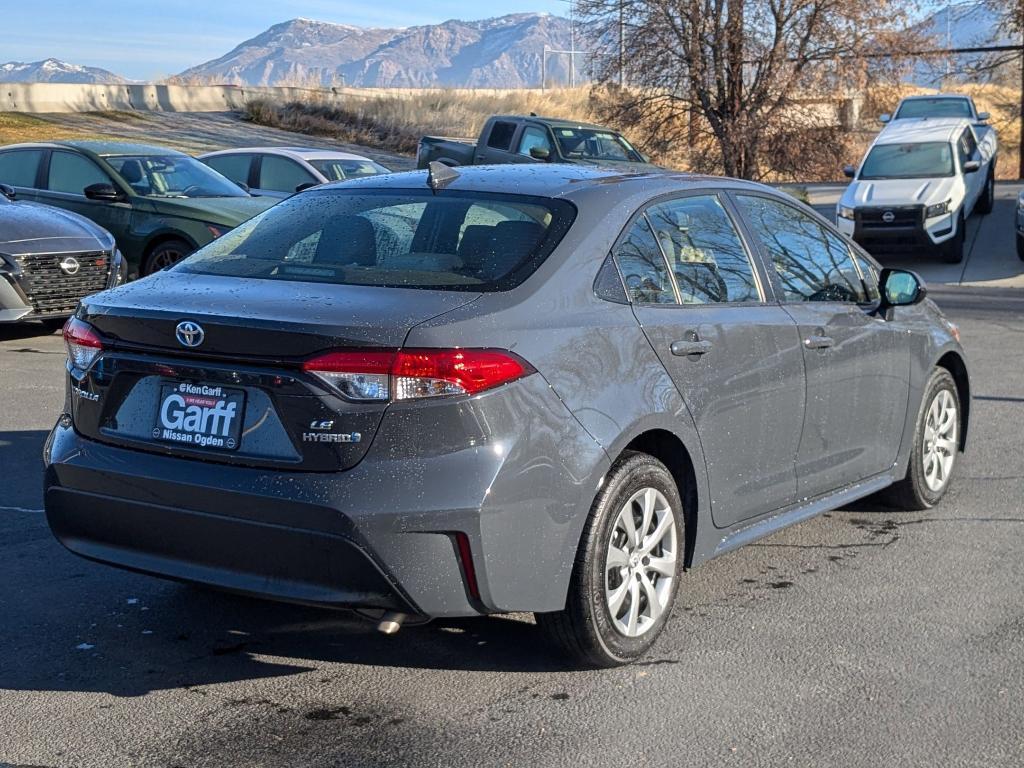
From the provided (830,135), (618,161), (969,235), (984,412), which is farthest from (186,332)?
(830,135)

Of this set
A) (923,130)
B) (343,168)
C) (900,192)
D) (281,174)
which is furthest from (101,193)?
(923,130)

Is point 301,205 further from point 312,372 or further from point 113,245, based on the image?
point 113,245

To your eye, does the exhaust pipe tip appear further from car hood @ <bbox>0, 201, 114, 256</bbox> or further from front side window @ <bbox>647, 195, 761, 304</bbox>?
car hood @ <bbox>0, 201, 114, 256</bbox>

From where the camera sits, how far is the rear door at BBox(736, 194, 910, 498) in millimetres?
5523

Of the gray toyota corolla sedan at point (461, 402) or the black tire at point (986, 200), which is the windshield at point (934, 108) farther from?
the gray toyota corolla sedan at point (461, 402)

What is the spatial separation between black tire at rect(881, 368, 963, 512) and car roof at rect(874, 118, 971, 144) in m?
14.7

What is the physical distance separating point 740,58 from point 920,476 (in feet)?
63.4

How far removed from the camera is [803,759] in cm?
385

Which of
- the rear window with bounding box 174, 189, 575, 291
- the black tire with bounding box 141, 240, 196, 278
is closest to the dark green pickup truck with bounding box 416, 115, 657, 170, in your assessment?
the black tire with bounding box 141, 240, 196, 278

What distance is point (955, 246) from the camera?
18734 mm

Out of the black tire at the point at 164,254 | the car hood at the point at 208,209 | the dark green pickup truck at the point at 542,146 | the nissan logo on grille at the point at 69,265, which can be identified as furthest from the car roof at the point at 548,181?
the dark green pickup truck at the point at 542,146

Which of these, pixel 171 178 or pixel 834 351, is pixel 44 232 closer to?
pixel 171 178

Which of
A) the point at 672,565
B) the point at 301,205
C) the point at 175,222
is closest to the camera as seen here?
the point at 672,565

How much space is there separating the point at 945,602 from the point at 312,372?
2730 millimetres
